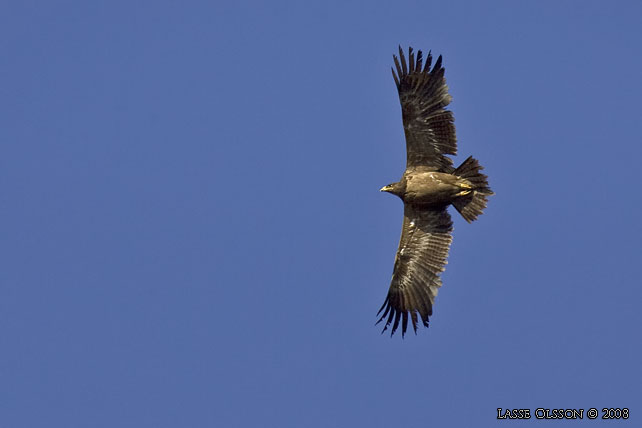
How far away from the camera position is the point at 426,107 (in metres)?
19.6

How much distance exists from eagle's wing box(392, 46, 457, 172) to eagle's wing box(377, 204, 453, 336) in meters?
1.42

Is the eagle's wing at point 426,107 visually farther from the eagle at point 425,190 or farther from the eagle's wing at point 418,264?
the eagle's wing at point 418,264

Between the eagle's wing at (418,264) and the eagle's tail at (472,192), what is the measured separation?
27.5 inches

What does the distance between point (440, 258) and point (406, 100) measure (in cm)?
345

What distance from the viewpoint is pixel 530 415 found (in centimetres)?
1925

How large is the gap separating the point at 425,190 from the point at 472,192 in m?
0.95

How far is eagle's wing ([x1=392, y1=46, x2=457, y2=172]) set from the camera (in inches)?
768

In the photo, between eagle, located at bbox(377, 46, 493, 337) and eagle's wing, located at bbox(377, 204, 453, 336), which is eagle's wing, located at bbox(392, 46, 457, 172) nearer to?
eagle, located at bbox(377, 46, 493, 337)

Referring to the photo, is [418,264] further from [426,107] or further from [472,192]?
[426,107]

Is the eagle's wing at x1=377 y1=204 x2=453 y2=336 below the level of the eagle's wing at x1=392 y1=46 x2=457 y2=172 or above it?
below

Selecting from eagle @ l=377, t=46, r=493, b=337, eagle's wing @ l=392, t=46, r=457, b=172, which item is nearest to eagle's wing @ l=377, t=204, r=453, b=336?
eagle @ l=377, t=46, r=493, b=337

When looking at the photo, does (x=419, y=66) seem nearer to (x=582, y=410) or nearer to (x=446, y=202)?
(x=446, y=202)

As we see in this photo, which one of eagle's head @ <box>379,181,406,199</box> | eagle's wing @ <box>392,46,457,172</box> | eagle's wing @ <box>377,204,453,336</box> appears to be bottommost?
eagle's wing @ <box>377,204,453,336</box>

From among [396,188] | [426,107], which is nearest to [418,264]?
[396,188]
